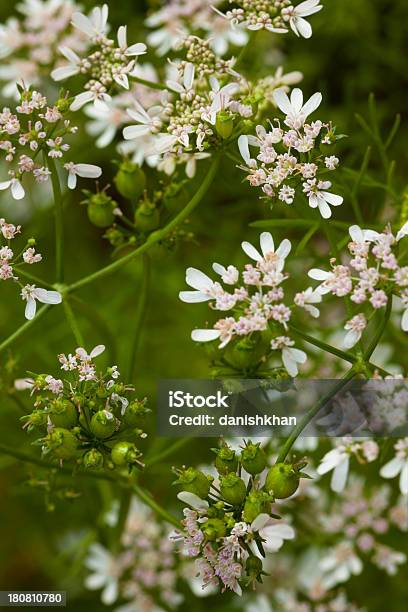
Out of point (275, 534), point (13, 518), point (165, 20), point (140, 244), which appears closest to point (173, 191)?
point (140, 244)

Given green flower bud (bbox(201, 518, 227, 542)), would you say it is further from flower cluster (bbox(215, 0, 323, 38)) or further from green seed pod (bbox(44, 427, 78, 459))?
flower cluster (bbox(215, 0, 323, 38))

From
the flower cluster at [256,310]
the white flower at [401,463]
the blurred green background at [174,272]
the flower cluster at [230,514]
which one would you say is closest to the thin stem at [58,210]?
the flower cluster at [256,310]

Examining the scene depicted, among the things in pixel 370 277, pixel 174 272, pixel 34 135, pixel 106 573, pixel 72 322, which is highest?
pixel 34 135

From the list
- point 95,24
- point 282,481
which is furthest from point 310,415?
point 95,24

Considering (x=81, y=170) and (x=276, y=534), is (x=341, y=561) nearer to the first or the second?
(x=276, y=534)

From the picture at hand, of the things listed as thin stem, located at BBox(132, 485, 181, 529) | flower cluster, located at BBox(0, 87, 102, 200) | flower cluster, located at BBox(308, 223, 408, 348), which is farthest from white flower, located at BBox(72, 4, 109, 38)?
thin stem, located at BBox(132, 485, 181, 529)

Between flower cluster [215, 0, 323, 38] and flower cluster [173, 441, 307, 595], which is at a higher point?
flower cluster [215, 0, 323, 38]
